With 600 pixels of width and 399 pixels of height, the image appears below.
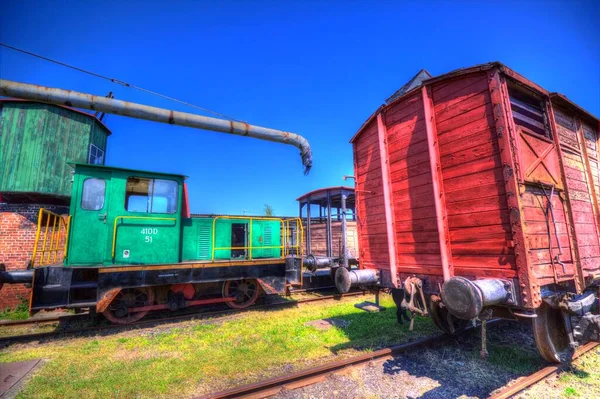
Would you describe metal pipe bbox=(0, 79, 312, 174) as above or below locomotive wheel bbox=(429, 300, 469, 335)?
above

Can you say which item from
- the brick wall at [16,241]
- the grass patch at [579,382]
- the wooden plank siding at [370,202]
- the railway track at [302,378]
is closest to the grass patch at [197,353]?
the railway track at [302,378]

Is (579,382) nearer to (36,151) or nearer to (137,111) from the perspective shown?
(137,111)

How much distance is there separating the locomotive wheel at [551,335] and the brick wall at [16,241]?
12.9 meters

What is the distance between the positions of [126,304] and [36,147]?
7.62m

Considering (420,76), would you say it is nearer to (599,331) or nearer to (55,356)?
(599,331)

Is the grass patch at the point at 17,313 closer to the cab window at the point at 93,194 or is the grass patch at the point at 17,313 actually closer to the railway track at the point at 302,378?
the cab window at the point at 93,194

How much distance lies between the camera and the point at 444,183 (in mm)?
4164

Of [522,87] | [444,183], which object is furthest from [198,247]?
[522,87]

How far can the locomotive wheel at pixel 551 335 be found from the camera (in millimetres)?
3940

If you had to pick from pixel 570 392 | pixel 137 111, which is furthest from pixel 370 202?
pixel 137 111

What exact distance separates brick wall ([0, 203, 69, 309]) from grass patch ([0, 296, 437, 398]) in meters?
4.64

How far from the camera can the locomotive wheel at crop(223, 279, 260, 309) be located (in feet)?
26.0

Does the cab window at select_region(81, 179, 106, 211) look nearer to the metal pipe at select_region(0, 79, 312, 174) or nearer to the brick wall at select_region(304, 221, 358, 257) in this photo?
the metal pipe at select_region(0, 79, 312, 174)

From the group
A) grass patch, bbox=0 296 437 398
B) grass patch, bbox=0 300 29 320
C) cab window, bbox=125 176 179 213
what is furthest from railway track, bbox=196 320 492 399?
grass patch, bbox=0 300 29 320
